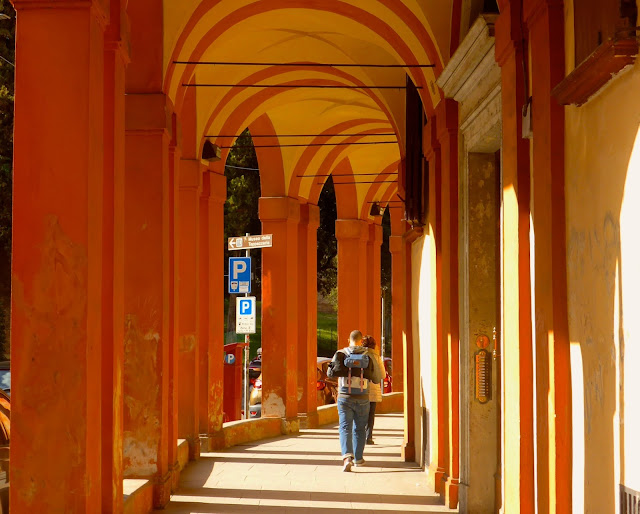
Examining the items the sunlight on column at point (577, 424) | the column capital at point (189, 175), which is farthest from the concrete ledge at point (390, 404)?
the sunlight on column at point (577, 424)

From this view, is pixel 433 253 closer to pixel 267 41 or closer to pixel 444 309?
pixel 444 309

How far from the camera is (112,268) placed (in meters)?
7.15

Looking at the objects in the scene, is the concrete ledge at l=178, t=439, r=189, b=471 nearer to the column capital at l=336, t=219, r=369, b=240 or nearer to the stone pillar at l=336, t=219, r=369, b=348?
the stone pillar at l=336, t=219, r=369, b=348

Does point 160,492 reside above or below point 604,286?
below

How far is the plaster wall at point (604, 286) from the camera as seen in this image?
4695mm

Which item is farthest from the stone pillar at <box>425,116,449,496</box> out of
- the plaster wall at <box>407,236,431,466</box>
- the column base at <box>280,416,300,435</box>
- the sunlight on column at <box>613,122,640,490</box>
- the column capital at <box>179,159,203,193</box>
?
the column base at <box>280,416,300,435</box>

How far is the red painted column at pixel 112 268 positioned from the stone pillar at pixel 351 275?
14109 mm

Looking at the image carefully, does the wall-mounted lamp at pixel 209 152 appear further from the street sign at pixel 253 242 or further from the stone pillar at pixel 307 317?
the stone pillar at pixel 307 317

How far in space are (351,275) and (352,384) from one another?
9.82 meters

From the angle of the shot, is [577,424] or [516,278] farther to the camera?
[516,278]

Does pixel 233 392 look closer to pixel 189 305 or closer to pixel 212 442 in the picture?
pixel 212 442

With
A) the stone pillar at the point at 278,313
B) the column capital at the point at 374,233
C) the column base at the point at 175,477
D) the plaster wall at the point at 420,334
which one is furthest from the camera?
the column capital at the point at 374,233

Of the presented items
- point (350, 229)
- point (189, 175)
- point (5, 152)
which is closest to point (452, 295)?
point (189, 175)

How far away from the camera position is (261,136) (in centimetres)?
1752
